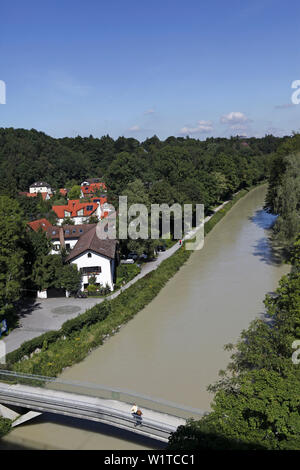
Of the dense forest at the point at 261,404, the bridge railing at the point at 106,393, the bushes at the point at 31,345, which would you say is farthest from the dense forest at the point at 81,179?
the dense forest at the point at 261,404

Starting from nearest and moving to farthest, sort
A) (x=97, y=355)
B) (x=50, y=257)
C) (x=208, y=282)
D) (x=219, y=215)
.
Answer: (x=97, y=355), (x=50, y=257), (x=208, y=282), (x=219, y=215)

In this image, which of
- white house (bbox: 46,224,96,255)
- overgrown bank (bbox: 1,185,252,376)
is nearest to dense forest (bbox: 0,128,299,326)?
overgrown bank (bbox: 1,185,252,376)

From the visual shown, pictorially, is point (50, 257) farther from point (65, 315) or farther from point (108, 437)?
point (108, 437)

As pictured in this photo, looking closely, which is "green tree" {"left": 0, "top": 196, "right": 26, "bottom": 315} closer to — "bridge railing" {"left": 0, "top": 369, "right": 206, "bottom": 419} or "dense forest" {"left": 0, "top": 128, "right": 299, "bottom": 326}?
"dense forest" {"left": 0, "top": 128, "right": 299, "bottom": 326}

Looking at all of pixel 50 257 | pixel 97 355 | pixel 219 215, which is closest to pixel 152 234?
pixel 50 257

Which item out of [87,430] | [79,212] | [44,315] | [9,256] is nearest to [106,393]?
[87,430]

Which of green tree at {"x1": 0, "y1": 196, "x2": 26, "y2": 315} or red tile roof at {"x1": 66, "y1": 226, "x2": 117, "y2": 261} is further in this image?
red tile roof at {"x1": 66, "y1": 226, "x2": 117, "y2": 261}
